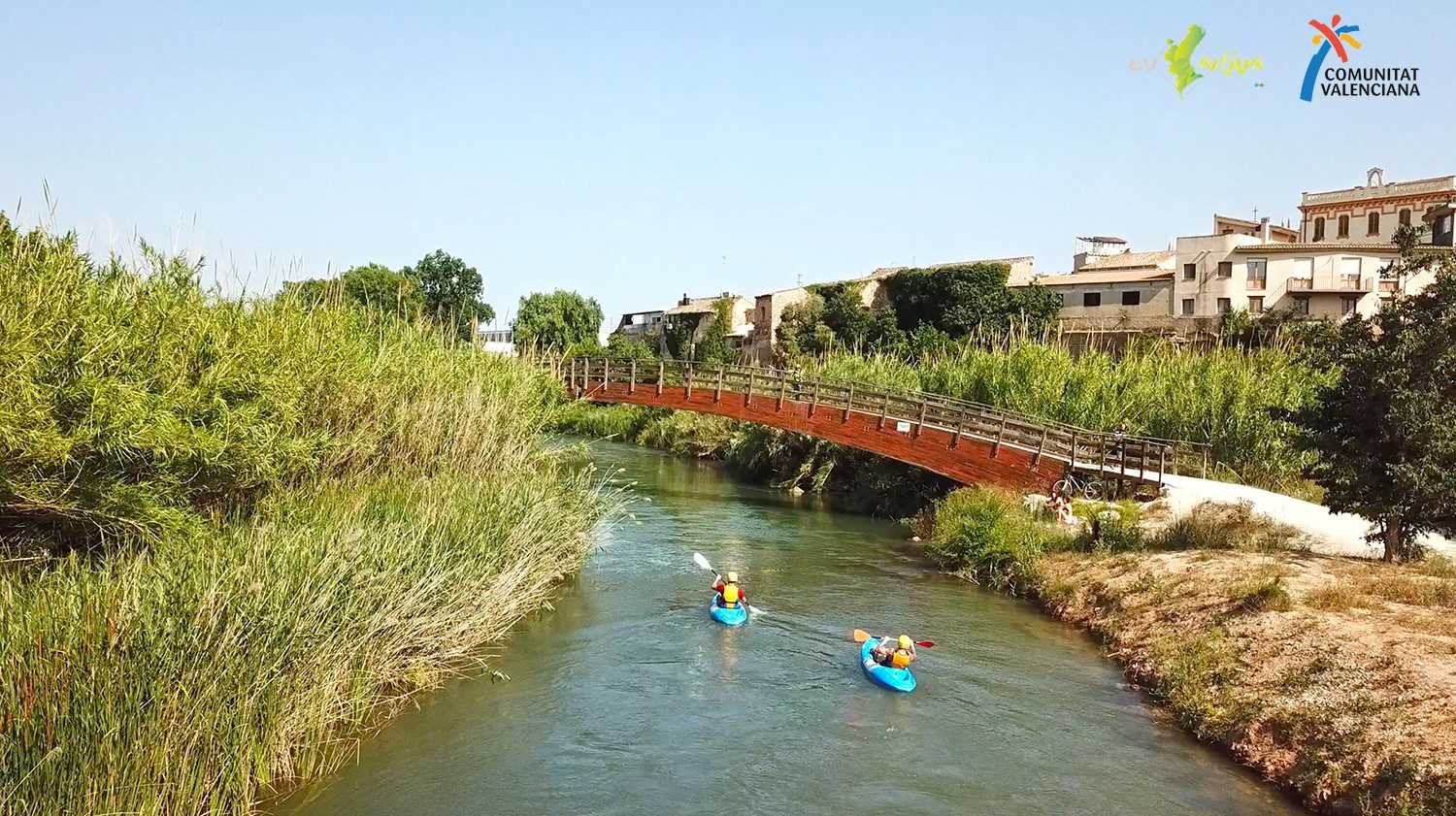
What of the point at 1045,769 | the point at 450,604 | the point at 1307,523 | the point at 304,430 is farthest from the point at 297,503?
the point at 1307,523

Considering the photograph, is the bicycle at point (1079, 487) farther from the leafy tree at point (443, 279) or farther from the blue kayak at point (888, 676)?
the leafy tree at point (443, 279)

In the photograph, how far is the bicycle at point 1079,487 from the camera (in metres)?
24.5

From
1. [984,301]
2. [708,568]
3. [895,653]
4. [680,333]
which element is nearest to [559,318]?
[680,333]

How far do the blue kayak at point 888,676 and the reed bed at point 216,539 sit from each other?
550 centimetres

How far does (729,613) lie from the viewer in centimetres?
1764

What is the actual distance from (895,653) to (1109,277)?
47.5 metres

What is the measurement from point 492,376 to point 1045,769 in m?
15.1

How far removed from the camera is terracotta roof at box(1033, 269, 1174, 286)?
5537 cm

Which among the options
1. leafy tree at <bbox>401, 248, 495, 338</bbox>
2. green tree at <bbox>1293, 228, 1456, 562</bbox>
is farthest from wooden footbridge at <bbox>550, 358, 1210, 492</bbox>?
leafy tree at <bbox>401, 248, 495, 338</bbox>

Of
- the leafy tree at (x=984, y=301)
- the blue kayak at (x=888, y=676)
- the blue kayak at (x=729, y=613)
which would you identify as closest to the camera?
the blue kayak at (x=888, y=676)

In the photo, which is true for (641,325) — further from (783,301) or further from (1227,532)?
(1227,532)

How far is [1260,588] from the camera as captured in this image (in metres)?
15.3

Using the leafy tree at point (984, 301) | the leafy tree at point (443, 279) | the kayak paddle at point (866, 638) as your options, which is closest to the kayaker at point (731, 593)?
the kayak paddle at point (866, 638)

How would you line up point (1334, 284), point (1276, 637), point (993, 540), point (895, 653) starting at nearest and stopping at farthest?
1. point (1276, 637)
2. point (895, 653)
3. point (993, 540)
4. point (1334, 284)
